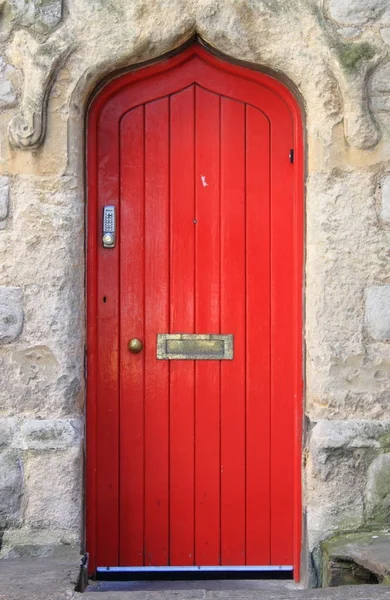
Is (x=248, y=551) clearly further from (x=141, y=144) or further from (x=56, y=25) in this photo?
(x=56, y=25)

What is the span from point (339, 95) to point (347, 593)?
2087mm

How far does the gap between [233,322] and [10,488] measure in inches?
49.8

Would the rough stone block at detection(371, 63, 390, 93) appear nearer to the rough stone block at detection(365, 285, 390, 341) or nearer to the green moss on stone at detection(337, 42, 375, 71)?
the green moss on stone at detection(337, 42, 375, 71)

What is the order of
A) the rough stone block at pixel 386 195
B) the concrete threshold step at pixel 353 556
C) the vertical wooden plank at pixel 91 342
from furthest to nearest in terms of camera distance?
the vertical wooden plank at pixel 91 342
the rough stone block at pixel 386 195
the concrete threshold step at pixel 353 556

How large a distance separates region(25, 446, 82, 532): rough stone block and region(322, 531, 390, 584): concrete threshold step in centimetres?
113

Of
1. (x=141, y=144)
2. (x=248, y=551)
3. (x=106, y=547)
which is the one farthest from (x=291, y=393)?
(x=141, y=144)

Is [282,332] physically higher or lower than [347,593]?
higher

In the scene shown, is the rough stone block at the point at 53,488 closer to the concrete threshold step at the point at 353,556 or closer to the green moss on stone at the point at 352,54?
the concrete threshold step at the point at 353,556

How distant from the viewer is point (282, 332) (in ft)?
11.2

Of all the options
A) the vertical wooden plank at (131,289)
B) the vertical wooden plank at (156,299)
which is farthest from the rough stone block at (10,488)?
the vertical wooden plank at (156,299)

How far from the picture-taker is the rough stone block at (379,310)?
10.5 feet

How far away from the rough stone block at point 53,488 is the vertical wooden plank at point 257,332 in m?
0.84

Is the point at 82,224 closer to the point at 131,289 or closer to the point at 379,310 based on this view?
the point at 131,289

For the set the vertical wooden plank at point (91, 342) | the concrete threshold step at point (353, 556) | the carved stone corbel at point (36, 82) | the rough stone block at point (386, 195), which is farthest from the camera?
the vertical wooden plank at point (91, 342)
